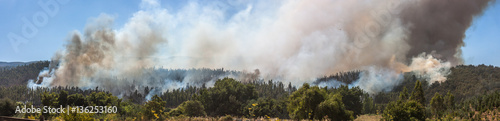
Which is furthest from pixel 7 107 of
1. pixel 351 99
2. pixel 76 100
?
pixel 351 99

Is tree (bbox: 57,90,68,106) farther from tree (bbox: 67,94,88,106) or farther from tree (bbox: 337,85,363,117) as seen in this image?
tree (bbox: 337,85,363,117)

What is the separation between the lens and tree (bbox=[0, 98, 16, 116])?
55.1m

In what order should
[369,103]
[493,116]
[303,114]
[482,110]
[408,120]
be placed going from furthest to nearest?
[369,103] → [482,110] → [493,116] → [303,114] → [408,120]

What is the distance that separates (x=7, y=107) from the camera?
56.3 m

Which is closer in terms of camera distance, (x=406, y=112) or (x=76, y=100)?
(x=406, y=112)

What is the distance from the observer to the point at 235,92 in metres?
97.9

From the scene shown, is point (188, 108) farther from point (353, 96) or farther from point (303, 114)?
point (353, 96)

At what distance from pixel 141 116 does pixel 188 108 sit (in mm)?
37385

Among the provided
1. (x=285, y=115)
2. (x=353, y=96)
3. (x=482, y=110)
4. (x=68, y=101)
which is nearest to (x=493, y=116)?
(x=482, y=110)

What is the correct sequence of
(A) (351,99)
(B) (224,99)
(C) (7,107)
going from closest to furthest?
1. (C) (7,107)
2. (A) (351,99)
3. (B) (224,99)

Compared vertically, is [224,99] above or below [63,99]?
below

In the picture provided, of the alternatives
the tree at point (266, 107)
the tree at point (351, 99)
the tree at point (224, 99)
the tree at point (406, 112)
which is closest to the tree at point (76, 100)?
the tree at point (224, 99)

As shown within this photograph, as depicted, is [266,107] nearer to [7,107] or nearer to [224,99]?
[224,99]

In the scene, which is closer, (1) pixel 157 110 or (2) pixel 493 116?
(1) pixel 157 110
